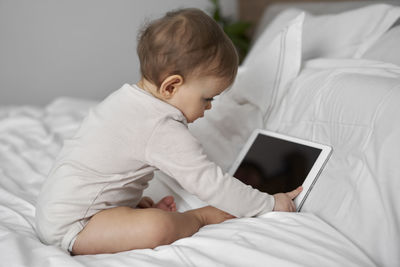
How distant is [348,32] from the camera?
155 cm

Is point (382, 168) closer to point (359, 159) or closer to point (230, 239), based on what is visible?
point (359, 159)

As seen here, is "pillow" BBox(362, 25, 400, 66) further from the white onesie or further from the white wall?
the white wall

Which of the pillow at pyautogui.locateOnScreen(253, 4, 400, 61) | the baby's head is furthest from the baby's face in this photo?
the pillow at pyautogui.locateOnScreen(253, 4, 400, 61)

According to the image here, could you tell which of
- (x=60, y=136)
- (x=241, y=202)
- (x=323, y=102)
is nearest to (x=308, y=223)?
(x=241, y=202)

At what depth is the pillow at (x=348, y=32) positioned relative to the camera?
4.91 ft

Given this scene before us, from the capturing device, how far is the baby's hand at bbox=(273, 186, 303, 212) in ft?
3.27

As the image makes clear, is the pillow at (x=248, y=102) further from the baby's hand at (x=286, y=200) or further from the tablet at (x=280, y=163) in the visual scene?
the baby's hand at (x=286, y=200)

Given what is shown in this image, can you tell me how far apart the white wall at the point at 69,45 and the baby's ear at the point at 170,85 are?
244 cm

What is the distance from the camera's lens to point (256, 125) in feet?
4.69

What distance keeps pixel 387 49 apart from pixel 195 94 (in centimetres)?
75

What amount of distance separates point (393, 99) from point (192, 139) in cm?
51

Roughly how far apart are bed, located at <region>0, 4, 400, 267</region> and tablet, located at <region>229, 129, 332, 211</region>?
0.03 m

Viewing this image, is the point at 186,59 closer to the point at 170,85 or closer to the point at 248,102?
the point at 170,85

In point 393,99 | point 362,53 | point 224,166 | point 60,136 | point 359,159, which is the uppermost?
point 362,53
